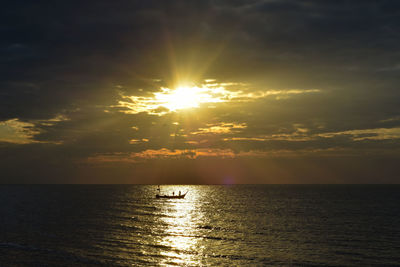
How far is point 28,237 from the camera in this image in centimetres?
6625

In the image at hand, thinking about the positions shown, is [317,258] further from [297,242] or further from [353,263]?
[297,242]

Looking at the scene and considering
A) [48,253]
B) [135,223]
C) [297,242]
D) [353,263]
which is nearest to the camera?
[353,263]

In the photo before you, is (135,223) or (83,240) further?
(135,223)

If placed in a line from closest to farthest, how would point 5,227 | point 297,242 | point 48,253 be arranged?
point 48,253, point 297,242, point 5,227

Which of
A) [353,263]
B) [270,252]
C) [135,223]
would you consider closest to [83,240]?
[135,223]

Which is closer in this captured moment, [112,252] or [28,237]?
[112,252]

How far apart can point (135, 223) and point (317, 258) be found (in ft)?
158

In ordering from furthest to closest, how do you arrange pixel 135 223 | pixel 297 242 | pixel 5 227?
pixel 135 223
pixel 5 227
pixel 297 242

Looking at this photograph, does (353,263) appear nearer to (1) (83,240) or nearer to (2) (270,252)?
(2) (270,252)

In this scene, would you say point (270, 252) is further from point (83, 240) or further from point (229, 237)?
point (83, 240)

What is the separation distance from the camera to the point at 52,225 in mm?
83562

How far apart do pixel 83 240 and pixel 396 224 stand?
74192 mm

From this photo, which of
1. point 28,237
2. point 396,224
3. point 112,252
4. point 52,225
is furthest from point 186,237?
point 396,224

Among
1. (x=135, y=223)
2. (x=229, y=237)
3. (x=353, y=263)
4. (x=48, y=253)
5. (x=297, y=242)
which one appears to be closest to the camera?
(x=353, y=263)
